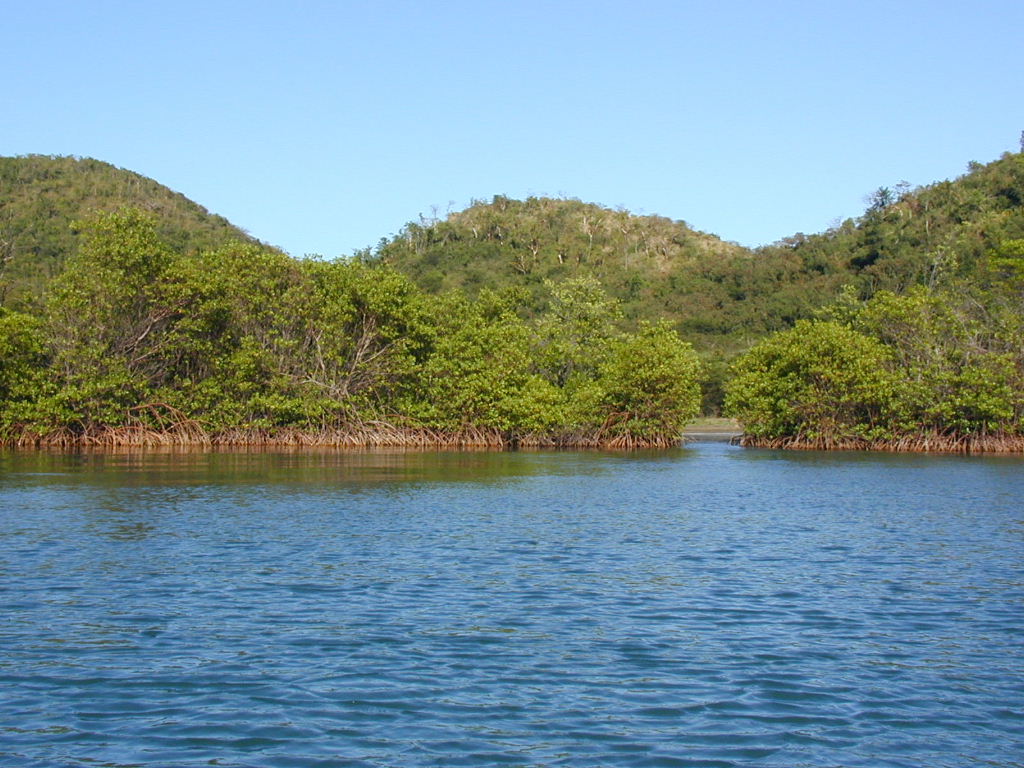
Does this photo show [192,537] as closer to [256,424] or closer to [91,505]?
[91,505]

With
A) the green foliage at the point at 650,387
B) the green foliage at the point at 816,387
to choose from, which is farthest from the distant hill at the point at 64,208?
the green foliage at the point at 816,387

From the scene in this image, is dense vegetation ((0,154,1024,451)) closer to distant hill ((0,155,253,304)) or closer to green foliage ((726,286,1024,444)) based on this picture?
green foliage ((726,286,1024,444))

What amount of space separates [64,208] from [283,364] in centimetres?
5498

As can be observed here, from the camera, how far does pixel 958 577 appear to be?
14.8 metres

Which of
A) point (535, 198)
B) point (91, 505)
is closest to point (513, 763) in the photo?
point (91, 505)

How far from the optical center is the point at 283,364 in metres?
44.8

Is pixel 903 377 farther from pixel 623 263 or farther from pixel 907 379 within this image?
pixel 623 263

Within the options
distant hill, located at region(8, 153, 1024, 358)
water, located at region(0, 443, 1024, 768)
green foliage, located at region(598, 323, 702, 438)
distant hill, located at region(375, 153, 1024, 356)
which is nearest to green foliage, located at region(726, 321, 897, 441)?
green foliage, located at region(598, 323, 702, 438)

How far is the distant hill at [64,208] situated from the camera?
2901 inches

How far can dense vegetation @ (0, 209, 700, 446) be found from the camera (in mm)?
41562

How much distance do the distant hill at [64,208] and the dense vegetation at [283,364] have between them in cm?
2124

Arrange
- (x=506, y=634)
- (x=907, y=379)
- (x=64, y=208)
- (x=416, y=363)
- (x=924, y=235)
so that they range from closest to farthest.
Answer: (x=506, y=634) → (x=907, y=379) → (x=416, y=363) → (x=924, y=235) → (x=64, y=208)

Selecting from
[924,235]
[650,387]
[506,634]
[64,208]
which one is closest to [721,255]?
[924,235]

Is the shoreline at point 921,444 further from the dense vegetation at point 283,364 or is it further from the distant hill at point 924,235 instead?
the distant hill at point 924,235
